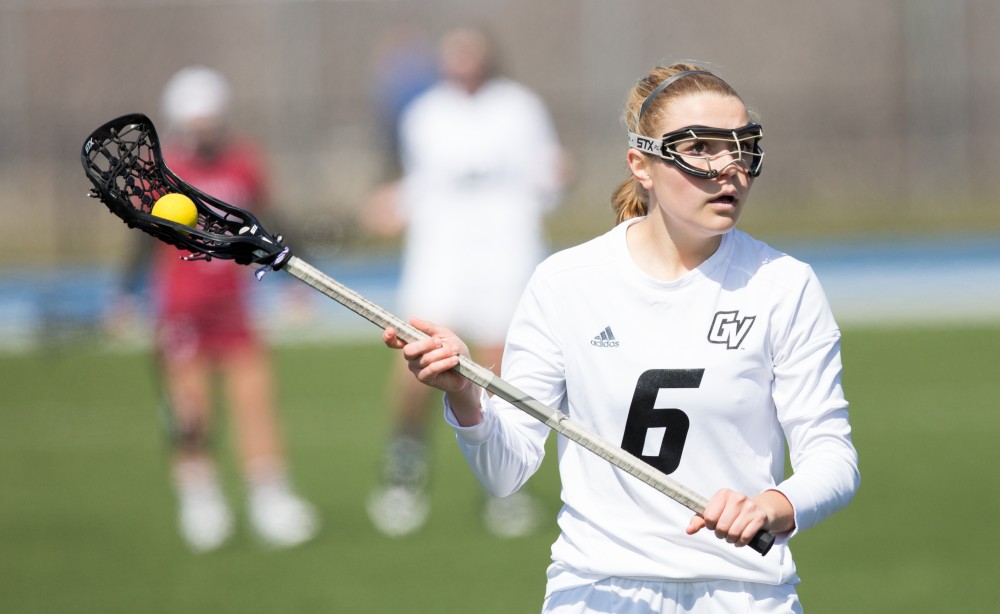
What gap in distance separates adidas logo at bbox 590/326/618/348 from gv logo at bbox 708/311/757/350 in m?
0.23

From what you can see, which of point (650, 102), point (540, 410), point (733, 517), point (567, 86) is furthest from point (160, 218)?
point (567, 86)

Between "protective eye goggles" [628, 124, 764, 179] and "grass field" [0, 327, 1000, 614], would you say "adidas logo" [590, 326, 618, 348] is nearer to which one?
"protective eye goggles" [628, 124, 764, 179]

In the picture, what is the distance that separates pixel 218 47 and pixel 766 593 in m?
20.5

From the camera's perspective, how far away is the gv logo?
3.42 meters

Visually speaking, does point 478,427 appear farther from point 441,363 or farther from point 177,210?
point 177,210

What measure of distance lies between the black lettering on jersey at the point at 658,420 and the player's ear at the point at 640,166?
0.50m

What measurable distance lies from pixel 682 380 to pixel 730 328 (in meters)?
0.17

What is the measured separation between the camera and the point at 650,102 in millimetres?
3586

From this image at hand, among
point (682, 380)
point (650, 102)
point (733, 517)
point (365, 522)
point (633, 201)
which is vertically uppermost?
point (650, 102)

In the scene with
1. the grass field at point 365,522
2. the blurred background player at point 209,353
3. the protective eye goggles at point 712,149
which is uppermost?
the protective eye goggles at point 712,149

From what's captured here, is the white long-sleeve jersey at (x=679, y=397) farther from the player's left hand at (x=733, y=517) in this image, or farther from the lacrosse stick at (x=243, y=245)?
the player's left hand at (x=733, y=517)

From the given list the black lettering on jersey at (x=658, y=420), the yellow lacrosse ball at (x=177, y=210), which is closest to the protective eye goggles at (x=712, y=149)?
the black lettering on jersey at (x=658, y=420)

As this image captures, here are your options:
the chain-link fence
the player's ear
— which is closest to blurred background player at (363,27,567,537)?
the player's ear

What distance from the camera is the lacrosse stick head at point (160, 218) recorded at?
3.36 m
